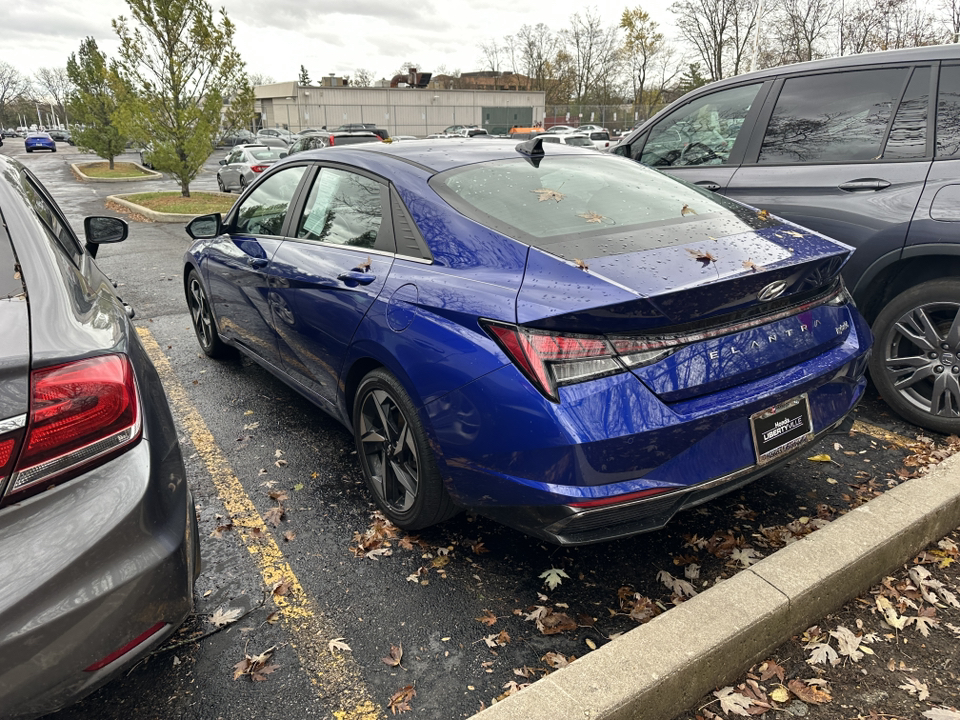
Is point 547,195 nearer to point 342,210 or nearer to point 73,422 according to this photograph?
point 342,210

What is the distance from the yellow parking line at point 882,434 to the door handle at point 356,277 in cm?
285

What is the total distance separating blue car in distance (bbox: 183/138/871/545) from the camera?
2.19 metres

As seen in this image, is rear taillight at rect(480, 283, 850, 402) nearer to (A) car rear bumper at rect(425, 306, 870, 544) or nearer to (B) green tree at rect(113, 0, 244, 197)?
(A) car rear bumper at rect(425, 306, 870, 544)

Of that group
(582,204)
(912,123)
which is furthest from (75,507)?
(912,123)

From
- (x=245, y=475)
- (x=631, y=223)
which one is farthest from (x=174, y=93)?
(x=631, y=223)

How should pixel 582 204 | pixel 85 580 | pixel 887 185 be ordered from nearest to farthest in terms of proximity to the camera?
pixel 85 580 < pixel 582 204 < pixel 887 185

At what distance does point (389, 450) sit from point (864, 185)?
9.86ft

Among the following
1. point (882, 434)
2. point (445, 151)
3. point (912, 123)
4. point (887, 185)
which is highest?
point (912, 123)

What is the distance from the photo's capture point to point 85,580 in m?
1.61

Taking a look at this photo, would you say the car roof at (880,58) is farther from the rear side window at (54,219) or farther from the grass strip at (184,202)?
the grass strip at (184,202)

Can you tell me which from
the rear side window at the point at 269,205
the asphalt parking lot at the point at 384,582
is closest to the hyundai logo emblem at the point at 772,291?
the asphalt parking lot at the point at 384,582

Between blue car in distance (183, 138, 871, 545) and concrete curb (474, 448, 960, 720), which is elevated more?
blue car in distance (183, 138, 871, 545)

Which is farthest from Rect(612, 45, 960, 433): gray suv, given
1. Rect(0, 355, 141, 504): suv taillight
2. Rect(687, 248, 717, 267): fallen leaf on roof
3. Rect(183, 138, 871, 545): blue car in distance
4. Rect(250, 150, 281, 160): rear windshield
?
Rect(250, 150, 281, 160): rear windshield

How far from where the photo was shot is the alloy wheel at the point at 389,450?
290cm
